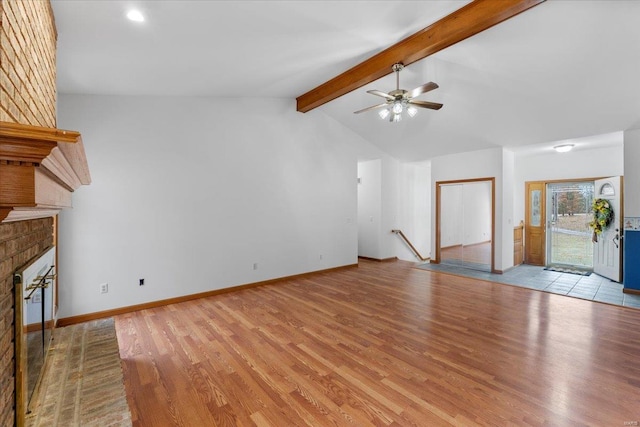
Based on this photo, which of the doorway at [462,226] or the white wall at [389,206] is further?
the white wall at [389,206]

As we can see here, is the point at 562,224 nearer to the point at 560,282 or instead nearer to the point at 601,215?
A: the point at 601,215

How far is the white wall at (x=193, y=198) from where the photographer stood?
3.86 m

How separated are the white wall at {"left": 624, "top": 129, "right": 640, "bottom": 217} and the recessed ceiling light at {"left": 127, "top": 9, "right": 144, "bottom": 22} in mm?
6862

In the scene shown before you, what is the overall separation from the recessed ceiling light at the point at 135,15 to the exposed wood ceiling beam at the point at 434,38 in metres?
2.82

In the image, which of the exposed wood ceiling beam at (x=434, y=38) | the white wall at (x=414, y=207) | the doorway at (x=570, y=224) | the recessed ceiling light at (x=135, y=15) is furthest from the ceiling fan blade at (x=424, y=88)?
the doorway at (x=570, y=224)

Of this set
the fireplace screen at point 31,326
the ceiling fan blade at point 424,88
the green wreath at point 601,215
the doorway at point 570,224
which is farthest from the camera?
the doorway at point 570,224

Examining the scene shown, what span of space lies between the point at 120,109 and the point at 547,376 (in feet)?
18.6

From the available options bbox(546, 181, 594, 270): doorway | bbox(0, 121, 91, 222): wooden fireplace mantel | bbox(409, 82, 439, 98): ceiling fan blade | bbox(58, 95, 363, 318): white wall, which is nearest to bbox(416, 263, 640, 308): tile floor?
bbox(546, 181, 594, 270): doorway

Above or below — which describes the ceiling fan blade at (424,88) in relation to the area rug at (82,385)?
above

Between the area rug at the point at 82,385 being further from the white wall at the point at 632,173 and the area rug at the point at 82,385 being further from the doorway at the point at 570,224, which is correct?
the doorway at the point at 570,224

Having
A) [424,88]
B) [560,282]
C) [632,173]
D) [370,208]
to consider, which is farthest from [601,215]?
[424,88]

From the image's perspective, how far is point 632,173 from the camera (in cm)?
479

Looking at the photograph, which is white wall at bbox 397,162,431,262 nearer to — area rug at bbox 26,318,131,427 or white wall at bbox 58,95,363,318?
white wall at bbox 58,95,363,318

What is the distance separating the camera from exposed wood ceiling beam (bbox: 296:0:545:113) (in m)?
2.76
